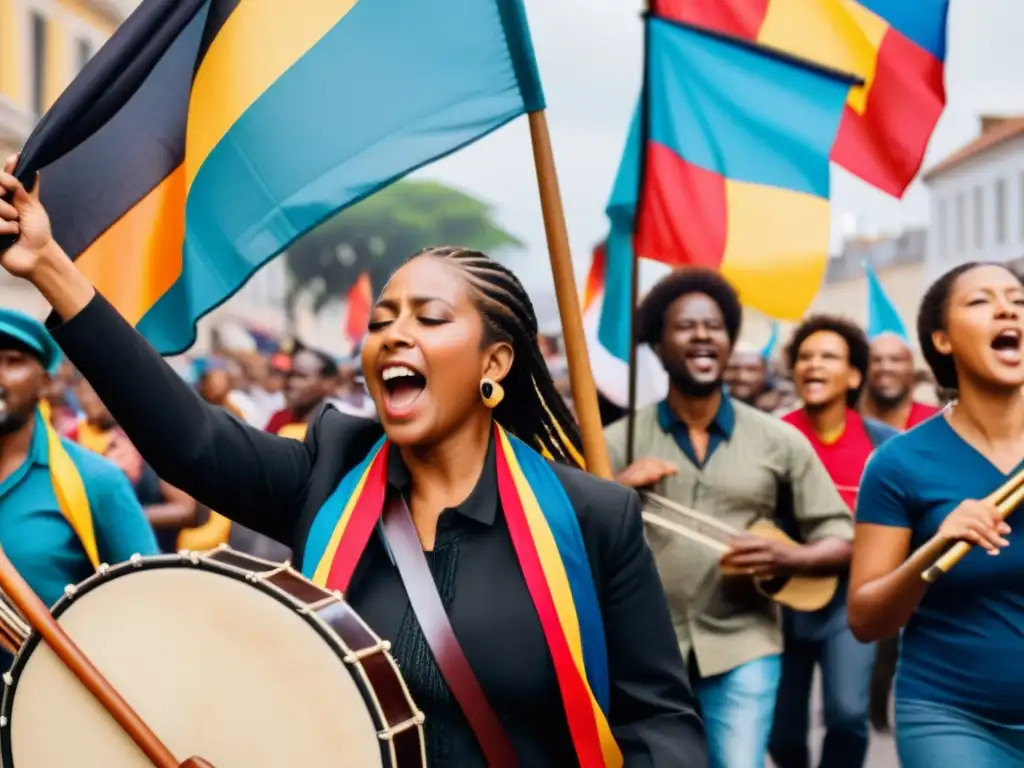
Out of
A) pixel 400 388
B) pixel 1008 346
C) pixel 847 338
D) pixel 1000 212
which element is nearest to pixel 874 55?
pixel 847 338

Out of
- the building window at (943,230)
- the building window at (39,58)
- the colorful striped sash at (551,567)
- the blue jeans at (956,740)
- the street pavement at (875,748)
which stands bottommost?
the street pavement at (875,748)

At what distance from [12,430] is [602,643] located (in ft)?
7.45

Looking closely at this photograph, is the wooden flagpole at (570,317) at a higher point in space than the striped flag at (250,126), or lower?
lower

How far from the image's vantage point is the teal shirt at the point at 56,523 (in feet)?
12.8

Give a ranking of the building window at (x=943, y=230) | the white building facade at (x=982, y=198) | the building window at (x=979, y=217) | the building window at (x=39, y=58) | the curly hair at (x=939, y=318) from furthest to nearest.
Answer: the building window at (x=943, y=230) < the building window at (x=979, y=217) < the white building facade at (x=982, y=198) < the building window at (x=39, y=58) < the curly hair at (x=939, y=318)

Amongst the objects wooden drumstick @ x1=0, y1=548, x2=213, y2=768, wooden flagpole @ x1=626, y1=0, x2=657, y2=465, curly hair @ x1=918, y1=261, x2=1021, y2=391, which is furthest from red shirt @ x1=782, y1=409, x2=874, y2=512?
wooden drumstick @ x1=0, y1=548, x2=213, y2=768

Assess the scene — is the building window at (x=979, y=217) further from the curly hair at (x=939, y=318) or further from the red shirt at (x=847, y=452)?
the curly hair at (x=939, y=318)

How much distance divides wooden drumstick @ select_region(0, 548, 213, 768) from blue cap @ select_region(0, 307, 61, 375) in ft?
6.55

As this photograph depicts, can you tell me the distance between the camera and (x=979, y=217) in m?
46.4

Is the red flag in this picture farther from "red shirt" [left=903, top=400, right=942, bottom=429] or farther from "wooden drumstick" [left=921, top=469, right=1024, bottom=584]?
"wooden drumstick" [left=921, top=469, right=1024, bottom=584]

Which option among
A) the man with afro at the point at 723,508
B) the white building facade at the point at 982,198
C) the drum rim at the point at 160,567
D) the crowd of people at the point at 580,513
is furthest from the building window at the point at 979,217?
the drum rim at the point at 160,567

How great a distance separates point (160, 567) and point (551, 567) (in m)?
0.65

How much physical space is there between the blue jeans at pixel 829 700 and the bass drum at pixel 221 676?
3307 mm

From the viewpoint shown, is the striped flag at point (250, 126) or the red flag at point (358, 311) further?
the red flag at point (358, 311)
